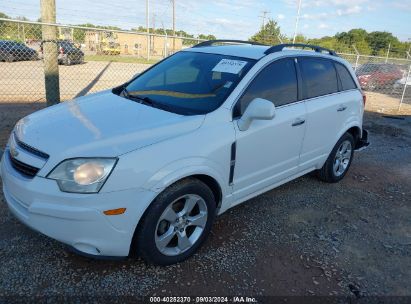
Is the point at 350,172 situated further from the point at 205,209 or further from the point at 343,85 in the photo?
the point at 205,209

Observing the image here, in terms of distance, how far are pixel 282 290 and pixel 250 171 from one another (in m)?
1.11

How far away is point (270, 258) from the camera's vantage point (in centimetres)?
316

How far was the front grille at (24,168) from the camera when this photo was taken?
8.20ft

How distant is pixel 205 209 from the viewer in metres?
3.02

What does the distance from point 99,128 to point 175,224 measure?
0.99 meters

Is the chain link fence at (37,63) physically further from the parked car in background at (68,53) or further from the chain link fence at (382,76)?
the chain link fence at (382,76)

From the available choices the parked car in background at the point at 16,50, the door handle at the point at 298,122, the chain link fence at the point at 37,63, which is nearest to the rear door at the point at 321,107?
the door handle at the point at 298,122

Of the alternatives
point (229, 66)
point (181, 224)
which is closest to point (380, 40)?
point (229, 66)

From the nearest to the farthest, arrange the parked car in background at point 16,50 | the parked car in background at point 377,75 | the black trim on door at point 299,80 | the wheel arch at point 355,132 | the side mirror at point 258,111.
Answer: the side mirror at point 258,111
the black trim on door at point 299,80
the wheel arch at point 355,132
the parked car in background at point 16,50
the parked car in background at point 377,75

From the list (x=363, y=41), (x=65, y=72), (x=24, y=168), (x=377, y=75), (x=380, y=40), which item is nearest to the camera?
(x=24, y=168)

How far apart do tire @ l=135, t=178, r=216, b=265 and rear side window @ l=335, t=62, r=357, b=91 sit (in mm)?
2762

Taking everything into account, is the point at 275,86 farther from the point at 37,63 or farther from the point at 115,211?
the point at 37,63

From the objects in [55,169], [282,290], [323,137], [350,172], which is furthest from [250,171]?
[350,172]

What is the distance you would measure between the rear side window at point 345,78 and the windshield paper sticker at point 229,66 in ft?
5.97
